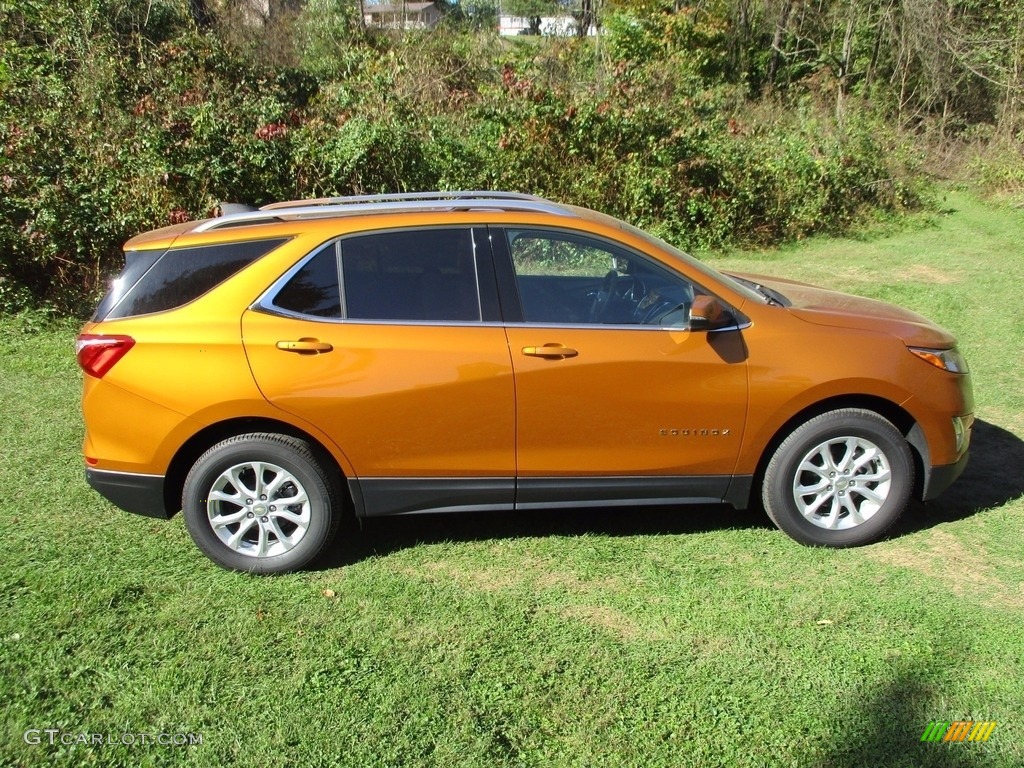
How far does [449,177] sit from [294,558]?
7.76m

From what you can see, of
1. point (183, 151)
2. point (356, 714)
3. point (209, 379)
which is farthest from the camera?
point (183, 151)

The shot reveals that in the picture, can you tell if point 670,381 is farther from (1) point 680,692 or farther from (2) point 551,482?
(1) point 680,692

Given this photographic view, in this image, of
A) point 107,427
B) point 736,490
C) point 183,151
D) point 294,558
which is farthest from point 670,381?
point 183,151

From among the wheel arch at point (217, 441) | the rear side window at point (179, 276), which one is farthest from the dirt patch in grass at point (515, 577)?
the rear side window at point (179, 276)

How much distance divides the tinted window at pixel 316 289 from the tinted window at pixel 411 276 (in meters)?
0.05

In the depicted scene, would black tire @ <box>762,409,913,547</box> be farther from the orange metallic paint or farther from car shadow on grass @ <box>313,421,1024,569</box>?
car shadow on grass @ <box>313,421,1024,569</box>

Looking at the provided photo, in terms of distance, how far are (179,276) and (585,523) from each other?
2.42 m

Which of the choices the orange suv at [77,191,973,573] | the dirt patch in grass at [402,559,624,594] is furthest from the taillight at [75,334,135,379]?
the dirt patch in grass at [402,559,624,594]

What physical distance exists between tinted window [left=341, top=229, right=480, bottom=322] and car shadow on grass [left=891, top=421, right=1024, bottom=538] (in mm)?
2612

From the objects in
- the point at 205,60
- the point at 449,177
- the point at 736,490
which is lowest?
the point at 736,490

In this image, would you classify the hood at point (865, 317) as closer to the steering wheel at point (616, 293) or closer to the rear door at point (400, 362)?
the steering wheel at point (616, 293)

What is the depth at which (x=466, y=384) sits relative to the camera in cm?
426

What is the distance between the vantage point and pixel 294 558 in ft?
14.4

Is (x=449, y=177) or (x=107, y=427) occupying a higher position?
(x=449, y=177)
